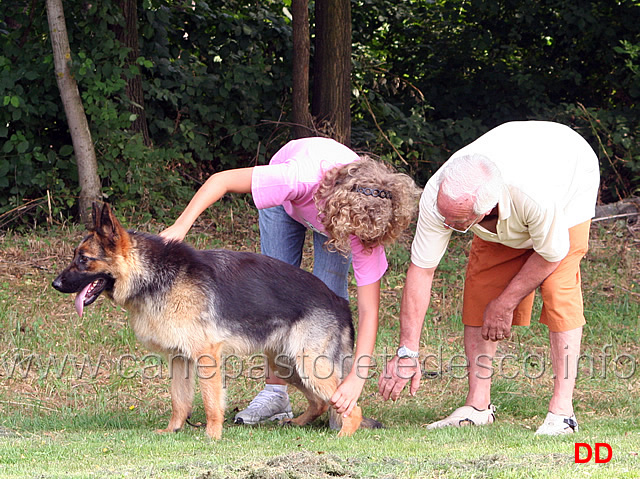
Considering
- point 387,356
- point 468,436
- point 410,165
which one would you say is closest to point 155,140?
point 410,165

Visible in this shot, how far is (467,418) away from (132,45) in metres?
7.66

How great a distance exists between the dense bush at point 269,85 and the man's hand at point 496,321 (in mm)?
6625

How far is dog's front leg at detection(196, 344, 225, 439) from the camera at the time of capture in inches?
202

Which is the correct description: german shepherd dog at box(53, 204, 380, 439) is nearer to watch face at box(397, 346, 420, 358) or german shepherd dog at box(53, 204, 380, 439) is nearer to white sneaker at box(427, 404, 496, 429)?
white sneaker at box(427, 404, 496, 429)

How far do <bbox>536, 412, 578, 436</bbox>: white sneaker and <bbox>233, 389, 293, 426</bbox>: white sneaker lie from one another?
1.97 meters

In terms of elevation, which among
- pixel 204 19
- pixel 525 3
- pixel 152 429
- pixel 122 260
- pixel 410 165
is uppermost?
pixel 525 3

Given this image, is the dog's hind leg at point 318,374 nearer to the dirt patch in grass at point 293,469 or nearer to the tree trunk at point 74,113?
the dirt patch in grass at point 293,469

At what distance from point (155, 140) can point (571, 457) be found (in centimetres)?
916

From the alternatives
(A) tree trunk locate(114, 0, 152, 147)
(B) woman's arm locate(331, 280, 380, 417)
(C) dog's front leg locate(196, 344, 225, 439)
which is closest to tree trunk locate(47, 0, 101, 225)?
(A) tree trunk locate(114, 0, 152, 147)

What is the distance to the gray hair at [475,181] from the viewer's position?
13.9ft

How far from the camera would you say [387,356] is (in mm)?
7590

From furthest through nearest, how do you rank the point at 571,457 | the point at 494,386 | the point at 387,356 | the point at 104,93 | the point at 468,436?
the point at 104,93 → the point at 387,356 → the point at 494,386 → the point at 468,436 → the point at 571,457

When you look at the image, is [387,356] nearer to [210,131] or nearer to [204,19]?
[210,131]

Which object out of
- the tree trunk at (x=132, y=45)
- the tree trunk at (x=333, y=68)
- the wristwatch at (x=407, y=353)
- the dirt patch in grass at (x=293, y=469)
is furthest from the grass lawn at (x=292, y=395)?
the tree trunk at (x=333, y=68)
